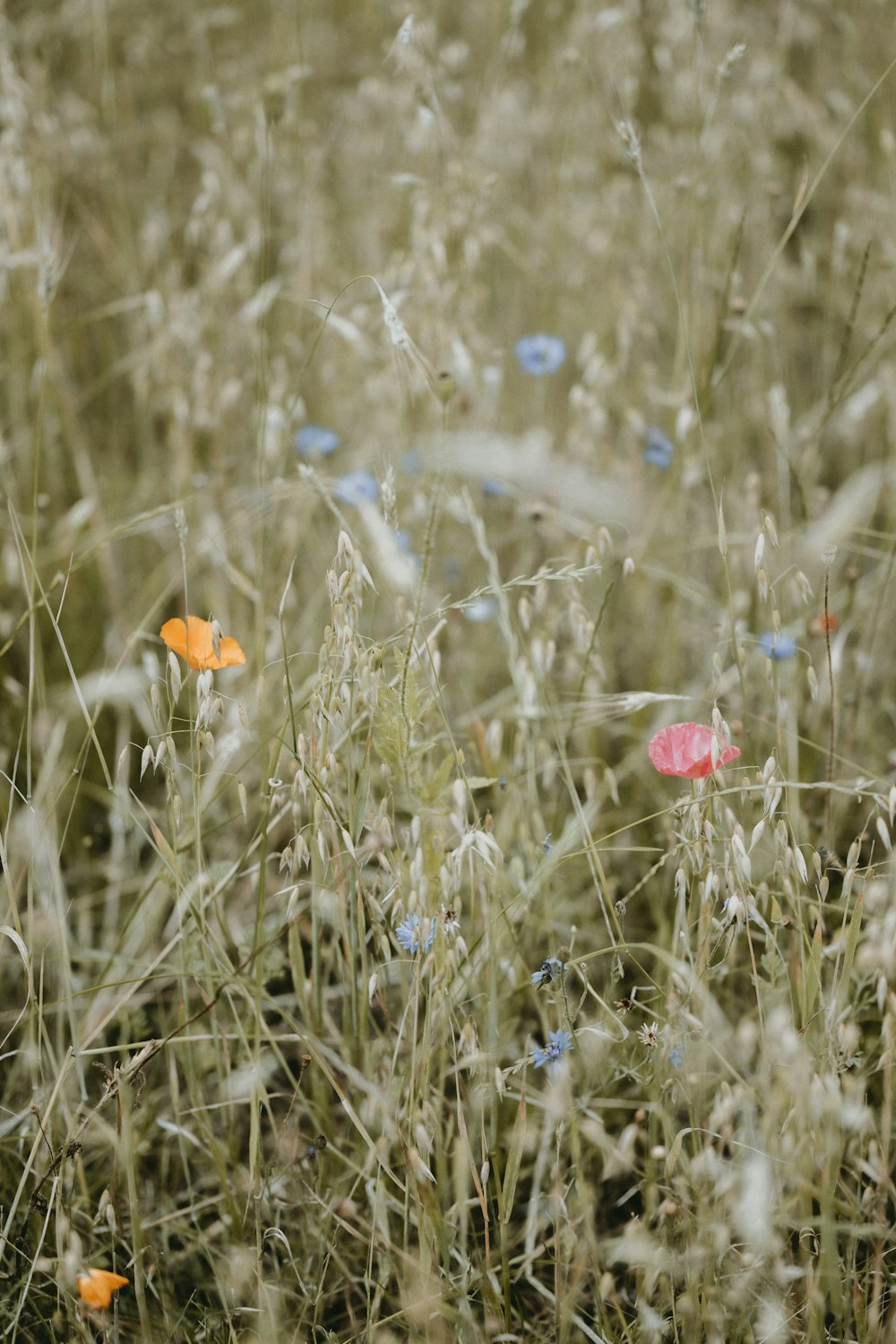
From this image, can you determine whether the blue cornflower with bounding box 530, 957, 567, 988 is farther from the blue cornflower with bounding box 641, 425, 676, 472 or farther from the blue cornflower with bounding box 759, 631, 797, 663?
the blue cornflower with bounding box 641, 425, 676, 472

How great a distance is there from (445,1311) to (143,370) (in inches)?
64.8

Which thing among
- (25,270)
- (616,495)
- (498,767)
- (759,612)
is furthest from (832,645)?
(25,270)

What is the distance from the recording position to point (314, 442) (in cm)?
198

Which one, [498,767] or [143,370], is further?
[143,370]

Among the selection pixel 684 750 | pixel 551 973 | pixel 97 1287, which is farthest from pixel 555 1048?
pixel 97 1287

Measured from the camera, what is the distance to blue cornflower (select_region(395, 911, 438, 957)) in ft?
3.08

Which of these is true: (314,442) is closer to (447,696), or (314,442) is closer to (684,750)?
(447,696)

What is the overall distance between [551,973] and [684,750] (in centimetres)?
26

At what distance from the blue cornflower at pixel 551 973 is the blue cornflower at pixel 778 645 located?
0.38m

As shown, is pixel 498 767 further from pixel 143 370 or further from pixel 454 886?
pixel 143 370

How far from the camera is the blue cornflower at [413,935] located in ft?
3.08

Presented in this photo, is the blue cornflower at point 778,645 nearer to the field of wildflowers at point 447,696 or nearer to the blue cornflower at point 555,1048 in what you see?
the field of wildflowers at point 447,696

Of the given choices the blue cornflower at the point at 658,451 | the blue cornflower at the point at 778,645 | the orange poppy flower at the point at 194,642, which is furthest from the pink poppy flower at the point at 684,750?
the blue cornflower at the point at 658,451

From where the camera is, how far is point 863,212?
2.39 metres
